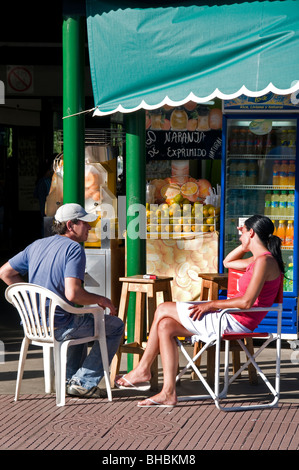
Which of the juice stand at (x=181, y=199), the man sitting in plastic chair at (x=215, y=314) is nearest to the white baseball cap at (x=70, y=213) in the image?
the man sitting in plastic chair at (x=215, y=314)

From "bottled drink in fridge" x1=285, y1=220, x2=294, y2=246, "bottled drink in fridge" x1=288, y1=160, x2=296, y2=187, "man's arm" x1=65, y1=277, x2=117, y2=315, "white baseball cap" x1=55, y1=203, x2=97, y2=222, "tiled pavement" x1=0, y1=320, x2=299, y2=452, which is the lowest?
"tiled pavement" x1=0, y1=320, x2=299, y2=452

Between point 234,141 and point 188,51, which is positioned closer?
point 188,51

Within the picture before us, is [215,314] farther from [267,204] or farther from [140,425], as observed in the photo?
[267,204]

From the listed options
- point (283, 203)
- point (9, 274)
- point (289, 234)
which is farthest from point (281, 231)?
point (9, 274)

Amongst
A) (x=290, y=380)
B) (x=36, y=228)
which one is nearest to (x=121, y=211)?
Answer: (x=290, y=380)

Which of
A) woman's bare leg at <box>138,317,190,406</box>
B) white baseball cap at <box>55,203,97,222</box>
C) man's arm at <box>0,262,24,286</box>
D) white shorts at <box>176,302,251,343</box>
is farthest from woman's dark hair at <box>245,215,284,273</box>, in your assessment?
man's arm at <box>0,262,24,286</box>

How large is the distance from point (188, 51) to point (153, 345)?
7.01 feet

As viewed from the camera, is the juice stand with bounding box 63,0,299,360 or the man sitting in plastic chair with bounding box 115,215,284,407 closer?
the man sitting in plastic chair with bounding box 115,215,284,407

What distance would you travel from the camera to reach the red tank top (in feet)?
17.9

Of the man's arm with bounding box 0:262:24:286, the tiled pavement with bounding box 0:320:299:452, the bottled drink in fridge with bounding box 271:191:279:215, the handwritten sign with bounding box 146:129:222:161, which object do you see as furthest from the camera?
the handwritten sign with bounding box 146:129:222:161

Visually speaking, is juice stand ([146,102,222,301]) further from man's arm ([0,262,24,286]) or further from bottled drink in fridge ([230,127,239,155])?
man's arm ([0,262,24,286])

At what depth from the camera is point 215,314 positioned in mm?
5457

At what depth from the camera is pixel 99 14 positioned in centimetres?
589

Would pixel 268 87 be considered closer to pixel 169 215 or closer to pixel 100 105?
pixel 100 105
